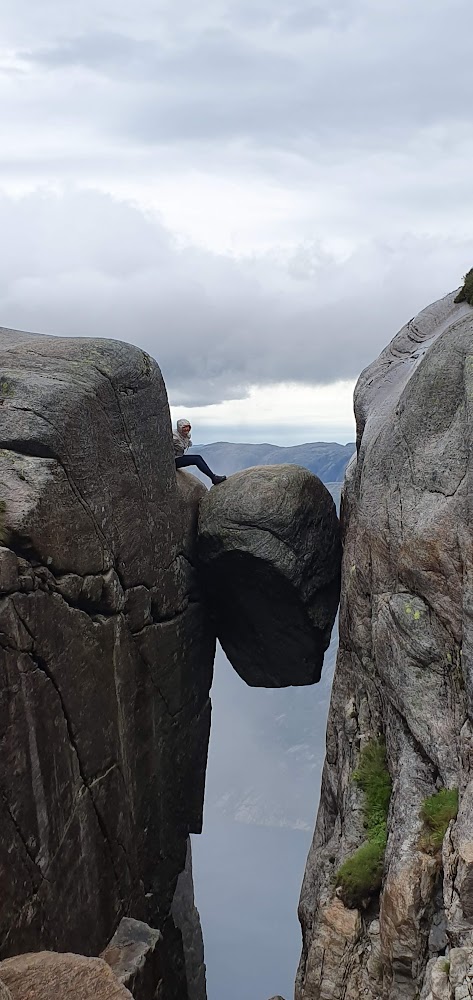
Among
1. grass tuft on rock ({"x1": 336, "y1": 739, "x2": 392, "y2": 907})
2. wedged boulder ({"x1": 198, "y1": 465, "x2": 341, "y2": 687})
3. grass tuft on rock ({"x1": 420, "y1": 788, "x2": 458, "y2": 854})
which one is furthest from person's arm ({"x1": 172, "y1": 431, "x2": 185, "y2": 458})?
grass tuft on rock ({"x1": 420, "y1": 788, "x2": 458, "y2": 854})

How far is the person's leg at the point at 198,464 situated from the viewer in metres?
25.4

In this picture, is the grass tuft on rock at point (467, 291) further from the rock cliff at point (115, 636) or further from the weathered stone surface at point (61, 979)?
the weathered stone surface at point (61, 979)

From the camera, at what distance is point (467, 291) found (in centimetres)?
2291

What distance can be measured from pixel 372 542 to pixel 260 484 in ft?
20.3

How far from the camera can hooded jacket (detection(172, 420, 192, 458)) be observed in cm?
2501

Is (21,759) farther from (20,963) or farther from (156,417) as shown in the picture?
(156,417)

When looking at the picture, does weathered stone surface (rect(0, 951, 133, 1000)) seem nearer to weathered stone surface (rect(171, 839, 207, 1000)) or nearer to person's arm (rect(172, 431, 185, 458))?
weathered stone surface (rect(171, 839, 207, 1000))

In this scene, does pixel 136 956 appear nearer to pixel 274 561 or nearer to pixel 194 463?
pixel 274 561

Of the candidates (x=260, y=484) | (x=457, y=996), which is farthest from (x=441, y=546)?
(x=260, y=484)

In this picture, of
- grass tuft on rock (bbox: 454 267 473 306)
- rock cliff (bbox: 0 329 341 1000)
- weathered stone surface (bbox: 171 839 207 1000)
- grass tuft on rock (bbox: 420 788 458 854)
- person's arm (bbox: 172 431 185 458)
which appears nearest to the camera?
grass tuft on rock (bbox: 420 788 458 854)

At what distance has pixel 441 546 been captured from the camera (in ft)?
52.4

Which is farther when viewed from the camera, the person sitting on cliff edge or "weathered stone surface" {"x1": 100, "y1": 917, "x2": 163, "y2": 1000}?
the person sitting on cliff edge

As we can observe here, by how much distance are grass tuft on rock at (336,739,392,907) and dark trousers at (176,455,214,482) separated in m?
10.4

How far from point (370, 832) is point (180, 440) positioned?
12.4 m
